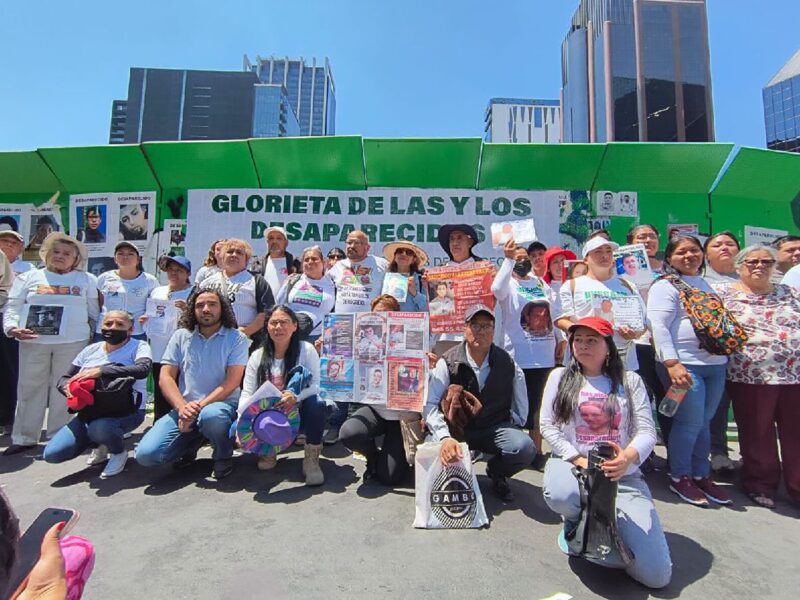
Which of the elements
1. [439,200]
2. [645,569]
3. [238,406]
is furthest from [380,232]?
[645,569]

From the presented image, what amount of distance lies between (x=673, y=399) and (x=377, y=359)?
223 centimetres

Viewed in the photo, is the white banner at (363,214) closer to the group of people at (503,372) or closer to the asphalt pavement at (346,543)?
the group of people at (503,372)

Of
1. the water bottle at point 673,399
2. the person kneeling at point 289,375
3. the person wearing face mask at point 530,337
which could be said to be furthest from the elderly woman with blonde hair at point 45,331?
the water bottle at point 673,399

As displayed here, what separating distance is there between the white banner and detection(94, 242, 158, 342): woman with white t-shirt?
1.23m

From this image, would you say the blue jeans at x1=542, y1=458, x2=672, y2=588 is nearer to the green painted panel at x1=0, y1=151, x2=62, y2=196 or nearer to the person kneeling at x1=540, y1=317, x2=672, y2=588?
the person kneeling at x1=540, y1=317, x2=672, y2=588

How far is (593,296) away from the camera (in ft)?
11.1

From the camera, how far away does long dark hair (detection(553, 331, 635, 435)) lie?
8.27ft

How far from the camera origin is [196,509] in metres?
2.95

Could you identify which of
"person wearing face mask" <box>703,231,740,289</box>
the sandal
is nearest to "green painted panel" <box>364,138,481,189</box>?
"person wearing face mask" <box>703,231,740,289</box>

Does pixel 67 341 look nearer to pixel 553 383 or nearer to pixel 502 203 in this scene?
pixel 553 383

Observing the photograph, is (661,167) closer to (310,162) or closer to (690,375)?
(690,375)

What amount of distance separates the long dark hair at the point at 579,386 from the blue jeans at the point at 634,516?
293 millimetres

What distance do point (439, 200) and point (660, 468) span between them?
12.9ft

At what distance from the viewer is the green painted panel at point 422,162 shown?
5.40m
